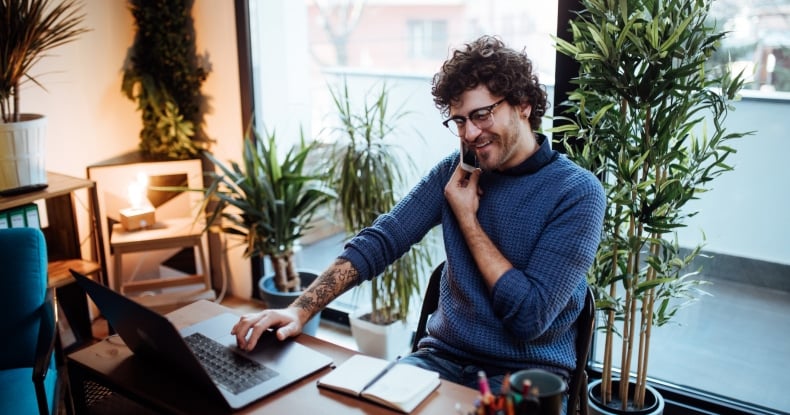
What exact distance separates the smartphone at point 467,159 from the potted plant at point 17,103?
1.76m

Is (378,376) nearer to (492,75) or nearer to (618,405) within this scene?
(492,75)

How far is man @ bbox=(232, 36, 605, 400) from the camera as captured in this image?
1.79 m

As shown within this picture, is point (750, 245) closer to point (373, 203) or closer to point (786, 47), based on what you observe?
point (786, 47)

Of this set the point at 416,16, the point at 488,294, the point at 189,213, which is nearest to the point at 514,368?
the point at 488,294

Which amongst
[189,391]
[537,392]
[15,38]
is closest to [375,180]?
[15,38]

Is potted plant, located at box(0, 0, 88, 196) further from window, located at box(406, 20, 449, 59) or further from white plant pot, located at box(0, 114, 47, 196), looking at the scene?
window, located at box(406, 20, 449, 59)

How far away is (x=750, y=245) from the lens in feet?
8.36

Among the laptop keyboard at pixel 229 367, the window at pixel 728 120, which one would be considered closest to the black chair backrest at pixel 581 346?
the laptop keyboard at pixel 229 367

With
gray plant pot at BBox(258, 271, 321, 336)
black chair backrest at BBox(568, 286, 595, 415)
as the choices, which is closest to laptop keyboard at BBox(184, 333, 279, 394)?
black chair backrest at BBox(568, 286, 595, 415)

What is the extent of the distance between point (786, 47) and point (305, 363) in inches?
69.5

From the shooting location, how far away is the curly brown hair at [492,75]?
1.97 metres

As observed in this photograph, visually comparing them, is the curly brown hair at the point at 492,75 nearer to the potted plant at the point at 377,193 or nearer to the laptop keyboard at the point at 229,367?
the laptop keyboard at the point at 229,367

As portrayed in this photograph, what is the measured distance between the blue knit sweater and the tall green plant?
91cm

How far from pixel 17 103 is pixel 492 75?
1.93 meters
